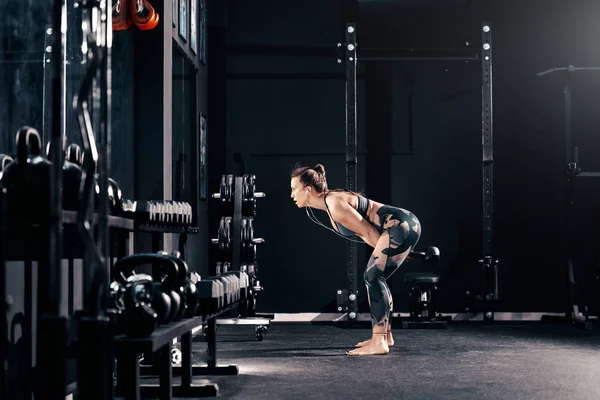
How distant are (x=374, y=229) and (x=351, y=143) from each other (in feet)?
7.24

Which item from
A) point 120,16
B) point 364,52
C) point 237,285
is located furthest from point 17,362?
point 364,52

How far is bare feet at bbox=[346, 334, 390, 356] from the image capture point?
593cm

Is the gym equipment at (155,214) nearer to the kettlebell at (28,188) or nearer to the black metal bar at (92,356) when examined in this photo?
the kettlebell at (28,188)

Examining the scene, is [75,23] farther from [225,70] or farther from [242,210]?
[225,70]

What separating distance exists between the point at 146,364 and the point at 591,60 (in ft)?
19.6

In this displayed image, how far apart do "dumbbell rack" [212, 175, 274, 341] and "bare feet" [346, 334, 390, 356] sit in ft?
A: 3.76

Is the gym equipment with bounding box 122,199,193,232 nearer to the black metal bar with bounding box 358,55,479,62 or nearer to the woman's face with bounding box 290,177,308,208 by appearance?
the woman's face with bounding box 290,177,308,208

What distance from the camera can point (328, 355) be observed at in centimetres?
594

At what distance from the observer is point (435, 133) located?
8703 millimetres

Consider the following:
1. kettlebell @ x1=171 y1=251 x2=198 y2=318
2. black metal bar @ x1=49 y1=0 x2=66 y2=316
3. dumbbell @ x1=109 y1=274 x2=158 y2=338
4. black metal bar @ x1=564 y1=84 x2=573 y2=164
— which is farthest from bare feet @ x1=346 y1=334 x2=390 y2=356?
black metal bar @ x1=49 y1=0 x2=66 y2=316

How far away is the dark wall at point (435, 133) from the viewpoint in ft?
28.4

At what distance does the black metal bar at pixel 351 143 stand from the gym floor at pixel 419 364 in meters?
0.54

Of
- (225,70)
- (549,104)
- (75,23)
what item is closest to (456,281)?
(549,104)

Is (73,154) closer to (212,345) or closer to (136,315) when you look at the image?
(136,315)
